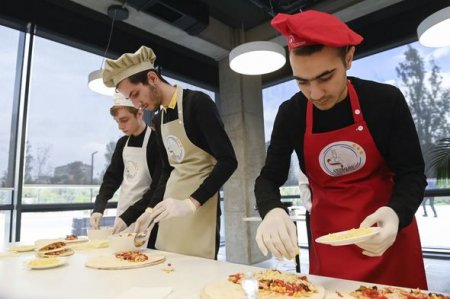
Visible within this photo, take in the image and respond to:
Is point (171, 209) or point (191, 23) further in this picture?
point (191, 23)

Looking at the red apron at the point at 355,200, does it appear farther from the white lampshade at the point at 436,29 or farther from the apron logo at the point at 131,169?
the white lampshade at the point at 436,29

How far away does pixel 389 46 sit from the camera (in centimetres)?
449

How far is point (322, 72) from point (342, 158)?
0.31 m

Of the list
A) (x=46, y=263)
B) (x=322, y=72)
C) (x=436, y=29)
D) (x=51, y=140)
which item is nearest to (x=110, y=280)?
(x=46, y=263)

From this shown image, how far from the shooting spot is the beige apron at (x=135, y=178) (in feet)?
6.52

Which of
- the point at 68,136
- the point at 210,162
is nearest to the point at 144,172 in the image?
the point at 210,162

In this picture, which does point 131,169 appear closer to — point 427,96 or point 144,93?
point 144,93

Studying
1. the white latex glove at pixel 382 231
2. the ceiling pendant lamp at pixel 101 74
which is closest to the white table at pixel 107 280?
the white latex glove at pixel 382 231

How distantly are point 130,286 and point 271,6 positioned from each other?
361 cm

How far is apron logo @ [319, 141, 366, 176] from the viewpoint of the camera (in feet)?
3.68

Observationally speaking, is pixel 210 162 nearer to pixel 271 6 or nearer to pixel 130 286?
pixel 130 286

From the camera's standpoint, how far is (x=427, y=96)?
4.42m

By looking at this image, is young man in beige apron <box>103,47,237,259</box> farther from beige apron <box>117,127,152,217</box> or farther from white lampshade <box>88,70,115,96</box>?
white lampshade <box>88,70,115,96</box>

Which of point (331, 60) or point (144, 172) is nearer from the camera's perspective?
point (331, 60)
